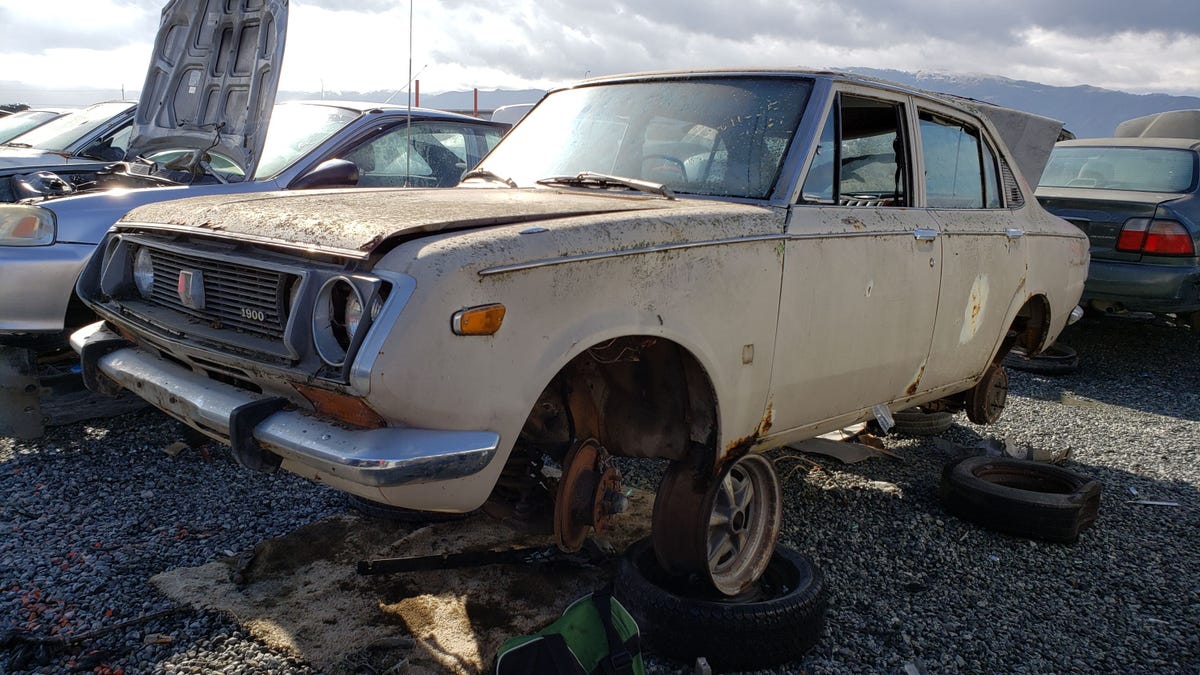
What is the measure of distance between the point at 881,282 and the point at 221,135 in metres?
3.86

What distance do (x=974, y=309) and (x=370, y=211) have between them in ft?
8.93

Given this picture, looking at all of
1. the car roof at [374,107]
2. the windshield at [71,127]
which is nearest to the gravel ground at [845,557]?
the car roof at [374,107]

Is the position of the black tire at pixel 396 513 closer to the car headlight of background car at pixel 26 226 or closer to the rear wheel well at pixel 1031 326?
the car headlight of background car at pixel 26 226

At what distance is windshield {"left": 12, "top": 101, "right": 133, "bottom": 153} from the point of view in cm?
625

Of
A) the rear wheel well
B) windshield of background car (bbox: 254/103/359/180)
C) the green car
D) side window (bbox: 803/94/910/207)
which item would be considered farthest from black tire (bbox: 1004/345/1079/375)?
windshield of background car (bbox: 254/103/359/180)

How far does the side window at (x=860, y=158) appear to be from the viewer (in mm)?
3289

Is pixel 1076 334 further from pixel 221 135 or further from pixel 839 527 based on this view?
pixel 221 135

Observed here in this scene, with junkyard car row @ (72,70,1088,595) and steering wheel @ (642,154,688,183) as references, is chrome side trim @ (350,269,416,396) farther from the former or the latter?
steering wheel @ (642,154,688,183)

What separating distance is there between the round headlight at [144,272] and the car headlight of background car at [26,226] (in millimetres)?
1510

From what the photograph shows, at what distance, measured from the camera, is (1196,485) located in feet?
15.1

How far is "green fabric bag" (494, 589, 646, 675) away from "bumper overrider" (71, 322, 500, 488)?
473 millimetres

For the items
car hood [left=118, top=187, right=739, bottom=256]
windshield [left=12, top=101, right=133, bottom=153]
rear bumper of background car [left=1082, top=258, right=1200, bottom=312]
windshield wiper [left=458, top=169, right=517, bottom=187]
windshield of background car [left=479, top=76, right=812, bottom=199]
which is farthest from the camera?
rear bumper of background car [left=1082, top=258, right=1200, bottom=312]

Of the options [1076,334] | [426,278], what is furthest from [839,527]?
[1076,334]

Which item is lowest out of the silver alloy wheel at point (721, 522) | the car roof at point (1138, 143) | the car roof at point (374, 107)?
the silver alloy wheel at point (721, 522)
